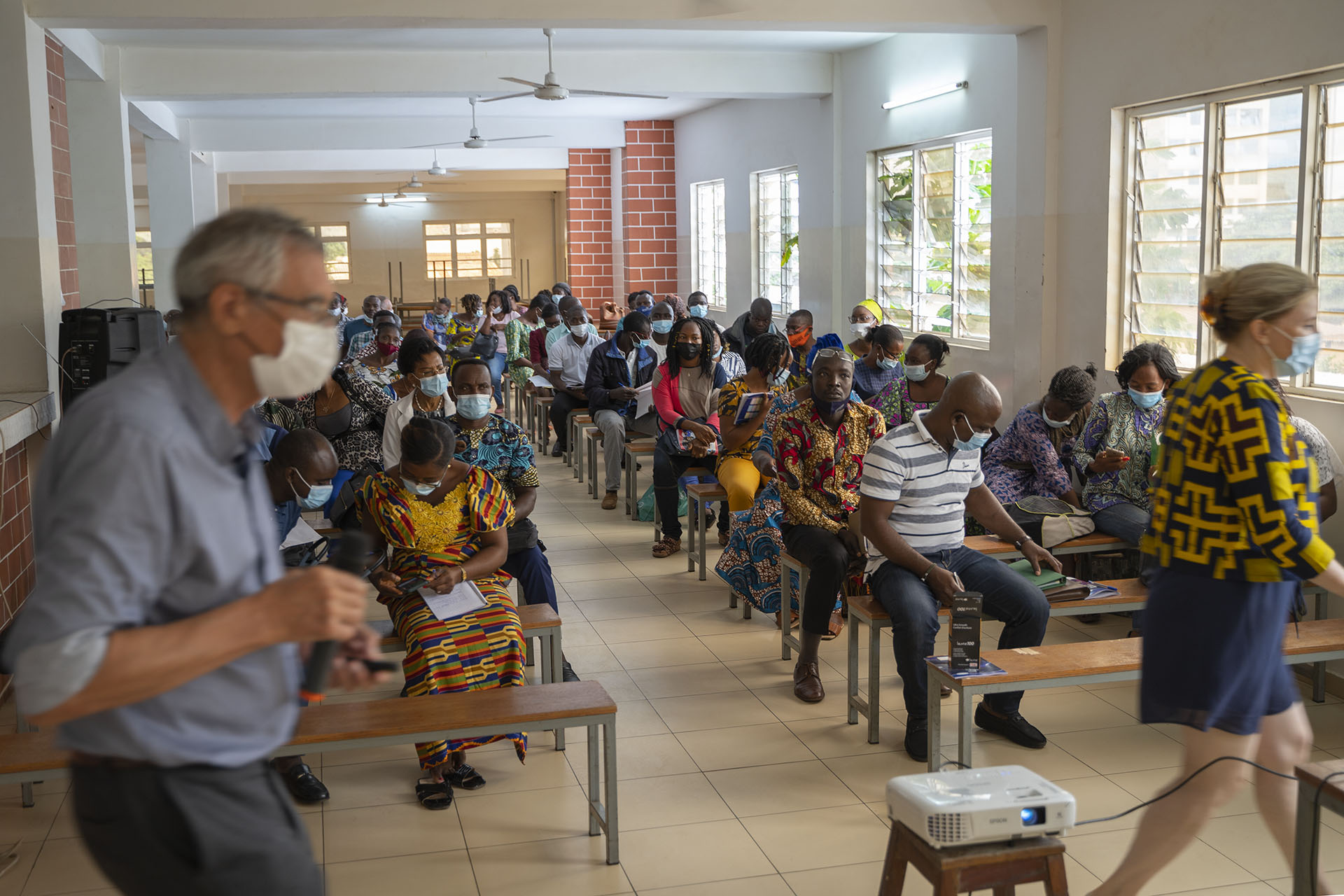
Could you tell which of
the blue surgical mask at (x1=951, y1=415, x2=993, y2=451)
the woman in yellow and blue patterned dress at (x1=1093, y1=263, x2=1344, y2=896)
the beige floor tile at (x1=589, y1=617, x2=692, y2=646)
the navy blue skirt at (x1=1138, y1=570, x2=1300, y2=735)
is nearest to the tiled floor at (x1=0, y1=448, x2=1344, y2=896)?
the beige floor tile at (x1=589, y1=617, x2=692, y2=646)

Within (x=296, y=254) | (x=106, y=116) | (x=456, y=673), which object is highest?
(x=106, y=116)

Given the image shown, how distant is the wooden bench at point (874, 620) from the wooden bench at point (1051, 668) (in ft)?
1.45

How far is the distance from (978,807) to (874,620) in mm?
1691

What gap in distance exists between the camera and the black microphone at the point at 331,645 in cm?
151

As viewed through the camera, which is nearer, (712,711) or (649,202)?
(712,711)

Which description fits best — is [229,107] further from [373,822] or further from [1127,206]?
[373,822]

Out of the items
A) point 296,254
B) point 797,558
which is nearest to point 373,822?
point 797,558

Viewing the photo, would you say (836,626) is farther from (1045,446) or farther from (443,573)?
(443,573)

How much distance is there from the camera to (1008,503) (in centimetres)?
544

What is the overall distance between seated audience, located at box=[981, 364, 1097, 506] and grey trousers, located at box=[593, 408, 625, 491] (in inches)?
122

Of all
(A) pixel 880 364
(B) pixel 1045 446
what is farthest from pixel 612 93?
(B) pixel 1045 446

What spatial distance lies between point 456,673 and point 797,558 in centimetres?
156

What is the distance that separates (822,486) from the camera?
15.5 ft

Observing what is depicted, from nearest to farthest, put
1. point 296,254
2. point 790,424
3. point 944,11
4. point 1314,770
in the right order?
1. point 296,254
2. point 1314,770
3. point 790,424
4. point 944,11
